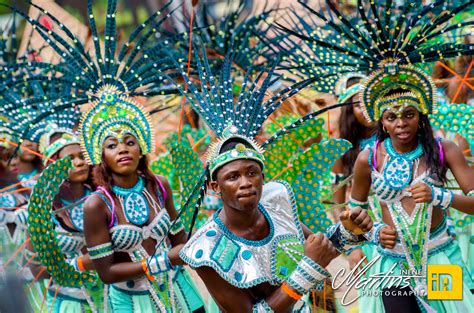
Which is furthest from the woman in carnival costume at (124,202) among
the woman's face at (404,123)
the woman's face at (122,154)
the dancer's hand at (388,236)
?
the woman's face at (404,123)

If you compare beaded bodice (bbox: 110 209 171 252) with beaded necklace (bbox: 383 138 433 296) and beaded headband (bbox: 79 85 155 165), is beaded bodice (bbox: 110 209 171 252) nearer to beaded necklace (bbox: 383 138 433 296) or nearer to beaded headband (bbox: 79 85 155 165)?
beaded headband (bbox: 79 85 155 165)

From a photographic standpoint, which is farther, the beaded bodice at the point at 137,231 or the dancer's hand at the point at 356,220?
the beaded bodice at the point at 137,231

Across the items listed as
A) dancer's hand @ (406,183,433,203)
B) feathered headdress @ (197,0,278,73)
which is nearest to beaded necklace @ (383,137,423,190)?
dancer's hand @ (406,183,433,203)

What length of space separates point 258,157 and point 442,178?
4.93 ft

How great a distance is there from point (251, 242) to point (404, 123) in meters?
1.57

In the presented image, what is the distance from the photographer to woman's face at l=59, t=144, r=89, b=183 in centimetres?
648

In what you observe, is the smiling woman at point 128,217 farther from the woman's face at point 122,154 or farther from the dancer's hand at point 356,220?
the dancer's hand at point 356,220

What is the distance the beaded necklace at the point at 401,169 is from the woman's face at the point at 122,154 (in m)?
1.48

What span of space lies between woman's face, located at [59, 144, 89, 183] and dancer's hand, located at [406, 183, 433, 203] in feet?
8.51

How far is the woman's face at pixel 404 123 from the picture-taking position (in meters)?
5.23

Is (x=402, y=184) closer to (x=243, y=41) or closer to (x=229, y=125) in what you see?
(x=229, y=125)

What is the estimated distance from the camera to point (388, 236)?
5.01 meters

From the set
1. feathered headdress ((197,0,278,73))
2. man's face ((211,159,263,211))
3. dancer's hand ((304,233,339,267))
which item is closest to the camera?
dancer's hand ((304,233,339,267))

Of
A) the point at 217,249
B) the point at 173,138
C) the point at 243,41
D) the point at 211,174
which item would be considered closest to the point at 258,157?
the point at 211,174
